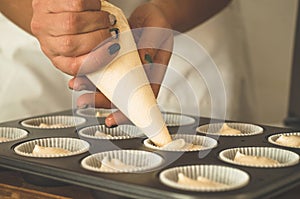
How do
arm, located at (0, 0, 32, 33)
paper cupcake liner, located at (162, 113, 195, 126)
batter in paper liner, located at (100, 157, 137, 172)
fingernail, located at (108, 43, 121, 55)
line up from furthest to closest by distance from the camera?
arm, located at (0, 0, 32, 33) < paper cupcake liner, located at (162, 113, 195, 126) < fingernail, located at (108, 43, 121, 55) < batter in paper liner, located at (100, 157, 137, 172)

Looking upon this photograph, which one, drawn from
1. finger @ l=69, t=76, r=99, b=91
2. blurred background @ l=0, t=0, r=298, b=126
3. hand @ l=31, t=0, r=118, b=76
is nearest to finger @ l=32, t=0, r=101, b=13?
hand @ l=31, t=0, r=118, b=76

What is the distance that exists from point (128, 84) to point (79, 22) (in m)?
0.19

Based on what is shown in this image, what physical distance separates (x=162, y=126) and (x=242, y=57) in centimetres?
103

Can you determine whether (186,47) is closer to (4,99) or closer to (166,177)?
(4,99)

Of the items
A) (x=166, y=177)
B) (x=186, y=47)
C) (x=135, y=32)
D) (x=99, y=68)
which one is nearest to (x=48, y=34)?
(x=99, y=68)

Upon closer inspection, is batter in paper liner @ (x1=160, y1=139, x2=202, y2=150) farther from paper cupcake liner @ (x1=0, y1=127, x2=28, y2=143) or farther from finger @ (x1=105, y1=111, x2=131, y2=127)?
paper cupcake liner @ (x1=0, y1=127, x2=28, y2=143)

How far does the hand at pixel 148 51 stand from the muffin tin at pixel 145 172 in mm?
101

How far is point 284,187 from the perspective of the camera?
1.20 metres

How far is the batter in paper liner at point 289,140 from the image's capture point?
152 centimetres

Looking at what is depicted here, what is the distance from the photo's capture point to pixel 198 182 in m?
1.23

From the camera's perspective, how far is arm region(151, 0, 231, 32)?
6.59 feet

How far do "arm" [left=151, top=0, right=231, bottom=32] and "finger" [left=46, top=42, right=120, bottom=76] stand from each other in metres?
0.57

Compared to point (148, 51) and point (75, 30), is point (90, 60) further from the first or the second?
point (148, 51)

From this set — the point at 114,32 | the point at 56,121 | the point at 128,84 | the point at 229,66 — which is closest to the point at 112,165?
the point at 128,84
